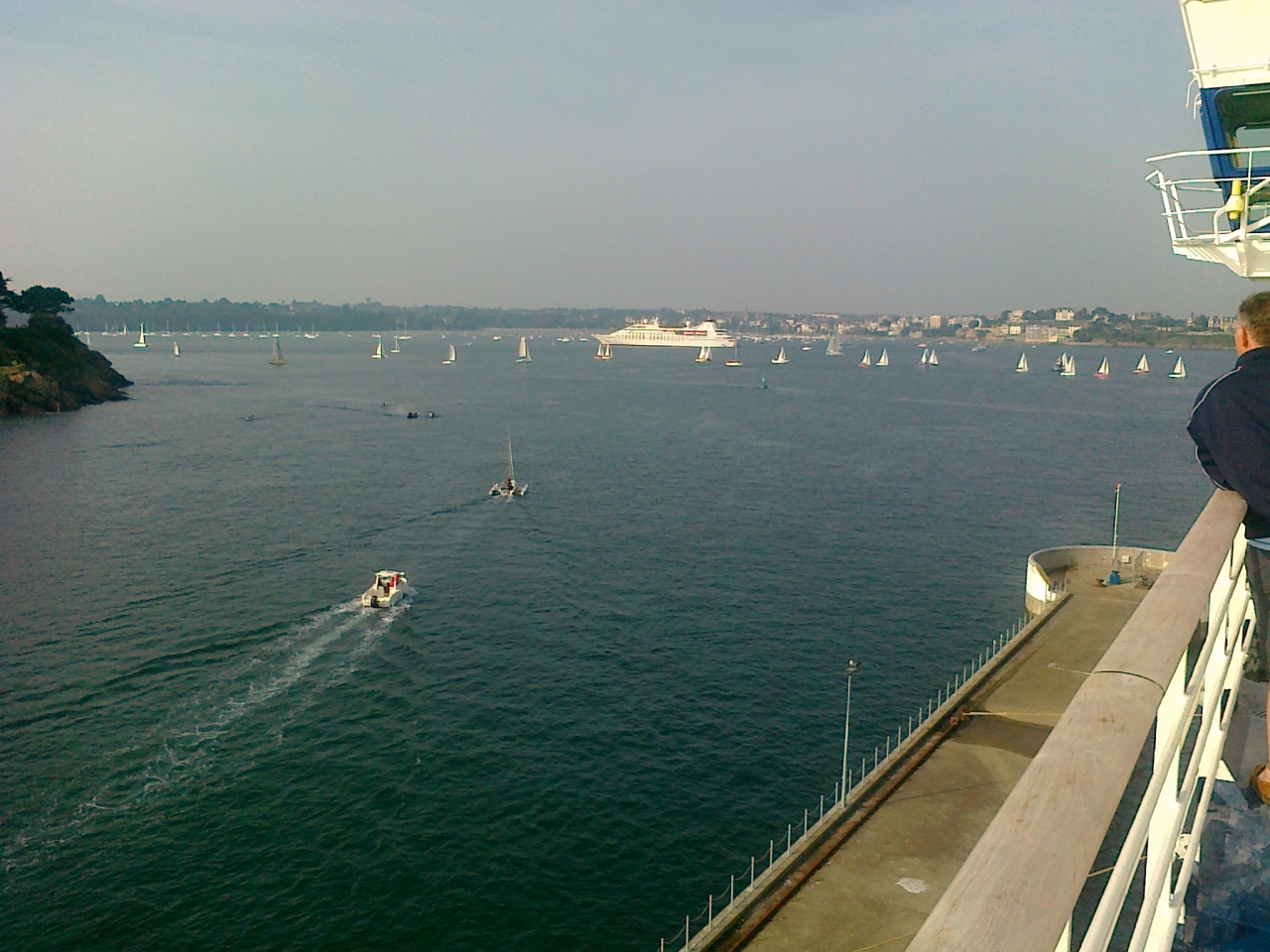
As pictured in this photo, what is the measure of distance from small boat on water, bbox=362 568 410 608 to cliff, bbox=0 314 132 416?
7670 centimetres

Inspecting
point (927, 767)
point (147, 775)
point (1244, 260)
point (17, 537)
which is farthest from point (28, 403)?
point (1244, 260)

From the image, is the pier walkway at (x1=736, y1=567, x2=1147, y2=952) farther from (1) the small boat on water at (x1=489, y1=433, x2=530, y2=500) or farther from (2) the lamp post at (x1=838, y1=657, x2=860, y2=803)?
(1) the small boat on water at (x1=489, y1=433, x2=530, y2=500)

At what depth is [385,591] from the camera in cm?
3525

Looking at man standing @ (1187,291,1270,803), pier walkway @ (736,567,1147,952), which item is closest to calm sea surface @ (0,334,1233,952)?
pier walkway @ (736,567,1147,952)

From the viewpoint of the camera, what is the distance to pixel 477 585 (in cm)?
3831

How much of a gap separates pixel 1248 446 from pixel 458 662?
28.9 metres

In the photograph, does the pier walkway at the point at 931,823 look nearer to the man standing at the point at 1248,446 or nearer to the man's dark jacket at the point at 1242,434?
the man standing at the point at 1248,446

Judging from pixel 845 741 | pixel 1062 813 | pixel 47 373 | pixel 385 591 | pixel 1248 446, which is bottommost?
pixel 845 741

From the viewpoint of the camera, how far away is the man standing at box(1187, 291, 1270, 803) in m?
3.38

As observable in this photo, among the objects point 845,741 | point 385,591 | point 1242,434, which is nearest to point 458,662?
point 385,591

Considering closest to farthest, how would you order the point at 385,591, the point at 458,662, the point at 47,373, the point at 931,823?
the point at 931,823
the point at 458,662
the point at 385,591
the point at 47,373

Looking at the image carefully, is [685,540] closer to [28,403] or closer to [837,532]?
[837,532]

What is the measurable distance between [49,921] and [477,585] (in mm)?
21351

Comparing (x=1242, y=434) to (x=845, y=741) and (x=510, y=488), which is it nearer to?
(x=845, y=741)
